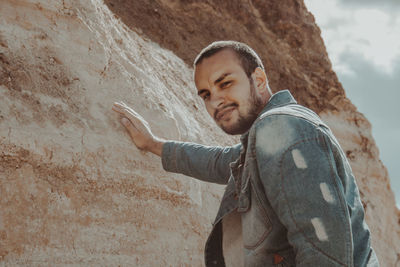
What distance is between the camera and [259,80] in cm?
239

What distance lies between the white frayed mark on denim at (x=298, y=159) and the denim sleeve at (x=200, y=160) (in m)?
1.18

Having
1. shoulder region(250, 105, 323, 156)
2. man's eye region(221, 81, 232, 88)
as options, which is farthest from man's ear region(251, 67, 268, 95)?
shoulder region(250, 105, 323, 156)

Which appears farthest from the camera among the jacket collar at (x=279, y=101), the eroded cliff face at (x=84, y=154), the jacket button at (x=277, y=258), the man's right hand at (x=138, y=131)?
the man's right hand at (x=138, y=131)

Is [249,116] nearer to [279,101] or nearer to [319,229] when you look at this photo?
[279,101]

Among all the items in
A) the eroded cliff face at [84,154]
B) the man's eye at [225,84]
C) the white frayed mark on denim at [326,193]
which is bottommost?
the eroded cliff face at [84,154]

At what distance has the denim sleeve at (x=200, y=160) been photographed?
2912mm

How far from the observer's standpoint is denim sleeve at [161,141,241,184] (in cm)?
291

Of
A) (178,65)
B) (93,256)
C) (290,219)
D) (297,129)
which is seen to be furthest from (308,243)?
(178,65)

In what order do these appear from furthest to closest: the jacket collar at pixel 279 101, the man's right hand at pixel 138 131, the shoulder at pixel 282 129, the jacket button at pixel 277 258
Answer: the man's right hand at pixel 138 131 → the jacket collar at pixel 279 101 → the jacket button at pixel 277 258 → the shoulder at pixel 282 129

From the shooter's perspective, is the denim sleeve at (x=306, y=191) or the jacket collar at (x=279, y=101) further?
the jacket collar at (x=279, y=101)

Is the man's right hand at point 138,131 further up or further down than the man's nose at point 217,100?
further down

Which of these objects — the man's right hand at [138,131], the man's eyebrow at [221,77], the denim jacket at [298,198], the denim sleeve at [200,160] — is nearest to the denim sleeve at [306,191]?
the denim jacket at [298,198]

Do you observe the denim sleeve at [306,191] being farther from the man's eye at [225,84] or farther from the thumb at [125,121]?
the thumb at [125,121]

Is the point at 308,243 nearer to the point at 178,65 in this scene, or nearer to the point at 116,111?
the point at 116,111
